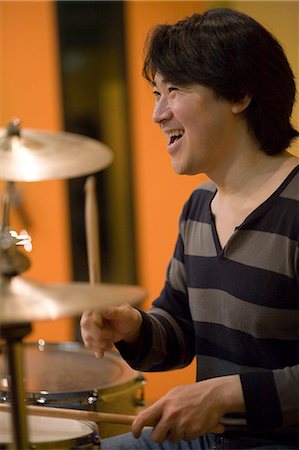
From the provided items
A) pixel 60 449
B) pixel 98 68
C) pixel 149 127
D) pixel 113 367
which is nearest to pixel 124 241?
pixel 149 127

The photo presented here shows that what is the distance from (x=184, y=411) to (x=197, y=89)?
498 mm

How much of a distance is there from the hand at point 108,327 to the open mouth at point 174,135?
0.92 ft

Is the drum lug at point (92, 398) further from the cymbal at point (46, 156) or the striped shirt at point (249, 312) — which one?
the cymbal at point (46, 156)

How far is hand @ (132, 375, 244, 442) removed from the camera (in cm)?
109

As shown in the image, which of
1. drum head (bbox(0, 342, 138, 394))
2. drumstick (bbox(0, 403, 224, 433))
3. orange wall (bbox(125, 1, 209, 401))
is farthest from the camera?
orange wall (bbox(125, 1, 209, 401))

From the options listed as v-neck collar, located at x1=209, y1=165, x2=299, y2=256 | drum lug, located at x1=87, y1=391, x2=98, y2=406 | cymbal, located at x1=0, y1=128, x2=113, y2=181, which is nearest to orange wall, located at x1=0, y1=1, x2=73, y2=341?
cymbal, located at x1=0, y1=128, x2=113, y2=181

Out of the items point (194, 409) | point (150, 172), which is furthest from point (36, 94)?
point (194, 409)

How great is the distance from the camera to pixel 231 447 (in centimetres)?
117

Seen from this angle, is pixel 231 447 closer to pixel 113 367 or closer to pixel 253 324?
pixel 253 324

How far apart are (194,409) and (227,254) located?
25 centimetres

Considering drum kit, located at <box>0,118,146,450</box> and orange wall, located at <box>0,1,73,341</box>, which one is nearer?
drum kit, located at <box>0,118,146,450</box>

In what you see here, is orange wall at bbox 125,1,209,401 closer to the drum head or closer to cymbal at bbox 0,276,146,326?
the drum head

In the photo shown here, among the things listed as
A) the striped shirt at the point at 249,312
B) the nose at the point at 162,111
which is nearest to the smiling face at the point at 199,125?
the nose at the point at 162,111

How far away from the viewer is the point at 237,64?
124 centimetres
